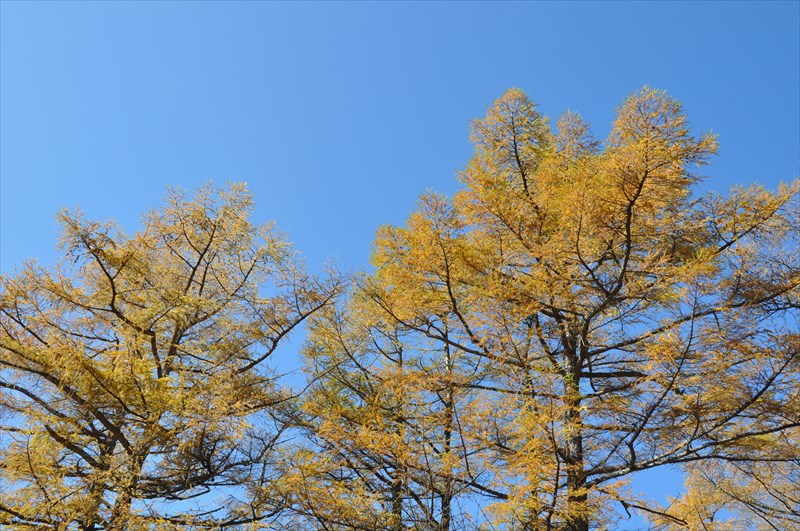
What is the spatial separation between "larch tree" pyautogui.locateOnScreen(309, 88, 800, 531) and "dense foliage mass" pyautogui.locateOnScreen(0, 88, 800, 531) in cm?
3

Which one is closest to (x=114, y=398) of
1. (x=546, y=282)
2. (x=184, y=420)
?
(x=184, y=420)

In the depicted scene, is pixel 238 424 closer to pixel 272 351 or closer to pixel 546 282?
pixel 272 351

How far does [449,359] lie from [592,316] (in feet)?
8.54

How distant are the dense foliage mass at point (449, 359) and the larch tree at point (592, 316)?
1.3 inches

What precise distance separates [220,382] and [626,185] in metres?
4.84

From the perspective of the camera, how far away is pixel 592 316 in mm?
6051

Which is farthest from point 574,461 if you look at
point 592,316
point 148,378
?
point 148,378

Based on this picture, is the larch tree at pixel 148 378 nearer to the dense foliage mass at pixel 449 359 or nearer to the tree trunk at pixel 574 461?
the dense foliage mass at pixel 449 359

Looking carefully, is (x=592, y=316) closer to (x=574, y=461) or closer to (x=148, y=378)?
(x=574, y=461)

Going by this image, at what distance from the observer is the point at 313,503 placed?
557 centimetres

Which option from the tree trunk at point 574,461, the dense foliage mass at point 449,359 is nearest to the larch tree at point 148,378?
the dense foliage mass at point 449,359

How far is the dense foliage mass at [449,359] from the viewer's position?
5.32 metres

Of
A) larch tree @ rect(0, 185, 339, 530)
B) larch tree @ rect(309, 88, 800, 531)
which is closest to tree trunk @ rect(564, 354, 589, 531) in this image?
larch tree @ rect(309, 88, 800, 531)

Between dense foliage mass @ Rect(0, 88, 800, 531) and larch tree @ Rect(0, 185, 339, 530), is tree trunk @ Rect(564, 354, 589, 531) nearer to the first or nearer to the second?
dense foliage mass @ Rect(0, 88, 800, 531)
